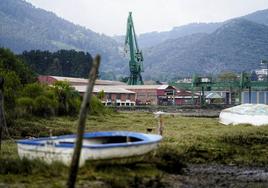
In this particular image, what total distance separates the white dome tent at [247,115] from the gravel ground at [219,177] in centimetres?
1535

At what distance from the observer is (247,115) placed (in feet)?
117

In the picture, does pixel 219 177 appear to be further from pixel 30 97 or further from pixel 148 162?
pixel 30 97

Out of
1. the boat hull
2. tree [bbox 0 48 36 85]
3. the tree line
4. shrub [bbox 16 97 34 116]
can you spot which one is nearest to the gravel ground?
the boat hull

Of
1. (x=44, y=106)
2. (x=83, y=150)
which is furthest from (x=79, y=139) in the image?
(x=44, y=106)

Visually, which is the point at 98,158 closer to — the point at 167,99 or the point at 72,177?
the point at 72,177

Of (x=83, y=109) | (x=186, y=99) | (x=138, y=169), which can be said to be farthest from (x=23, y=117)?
(x=186, y=99)

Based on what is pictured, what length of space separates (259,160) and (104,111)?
29.1m

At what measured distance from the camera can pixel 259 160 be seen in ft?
67.8

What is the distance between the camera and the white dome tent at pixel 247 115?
Answer: 34250 millimetres

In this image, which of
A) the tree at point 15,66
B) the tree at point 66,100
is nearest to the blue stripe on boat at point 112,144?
the tree at point 66,100

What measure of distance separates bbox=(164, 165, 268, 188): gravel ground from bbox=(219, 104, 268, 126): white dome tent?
15.3 meters

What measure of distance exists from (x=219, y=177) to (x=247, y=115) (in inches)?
780

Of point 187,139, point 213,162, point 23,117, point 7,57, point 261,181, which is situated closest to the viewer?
point 261,181

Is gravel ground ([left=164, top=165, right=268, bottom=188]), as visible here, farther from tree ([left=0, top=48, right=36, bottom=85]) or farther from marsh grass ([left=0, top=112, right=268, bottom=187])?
tree ([left=0, top=48, right=36, bottom=85])
